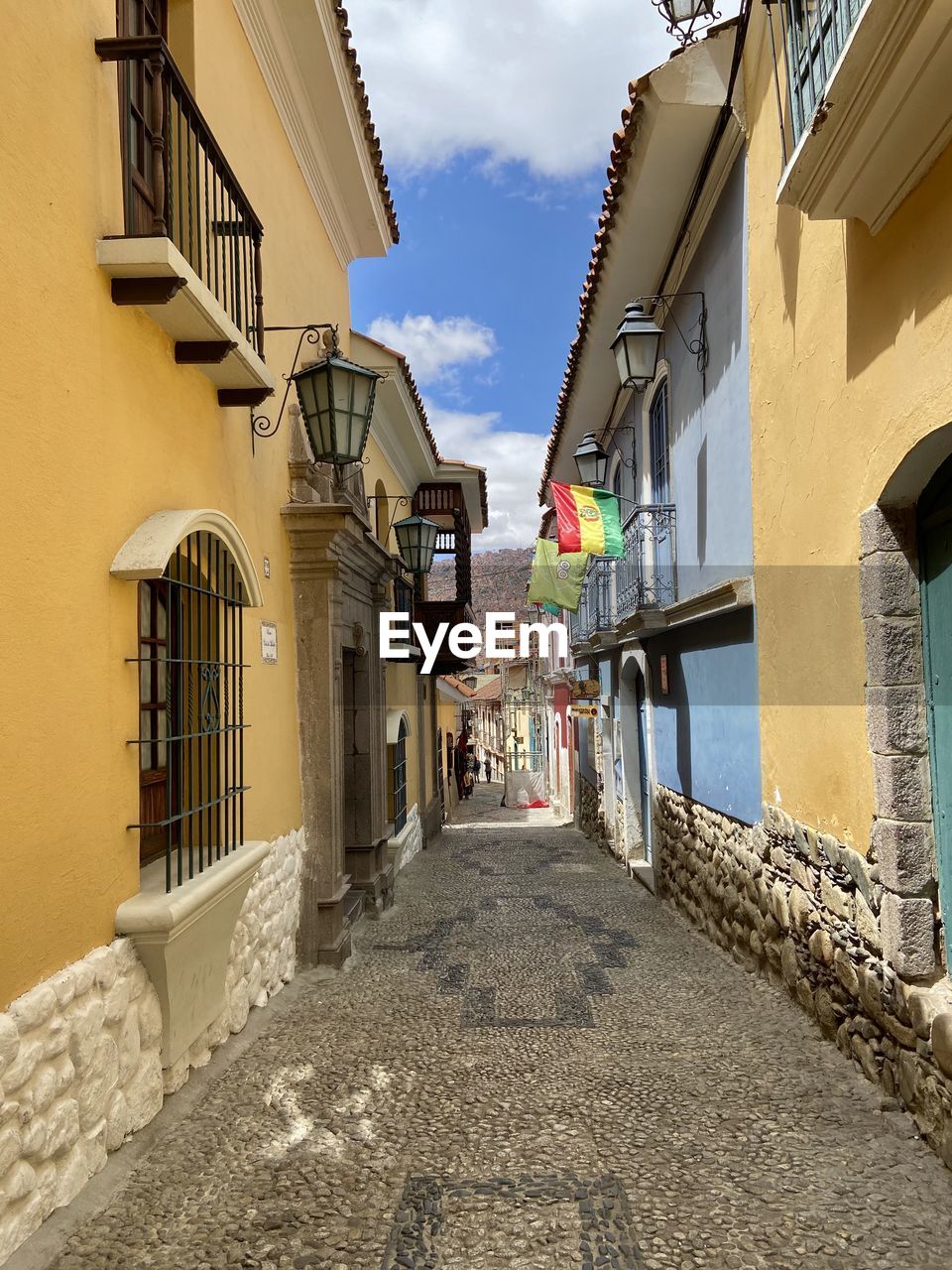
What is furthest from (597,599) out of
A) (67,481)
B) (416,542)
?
(67,481)

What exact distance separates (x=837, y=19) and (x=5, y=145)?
3.05 meters

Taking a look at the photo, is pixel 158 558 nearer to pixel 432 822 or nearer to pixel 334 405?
pixel 334 405

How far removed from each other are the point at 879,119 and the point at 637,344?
13.9ft

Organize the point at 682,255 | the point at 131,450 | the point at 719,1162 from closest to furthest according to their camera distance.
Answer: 1. the point at 719,1162
2. the point at 131,450
3. the point at 682,255

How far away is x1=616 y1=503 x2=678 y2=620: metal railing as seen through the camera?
8508mm

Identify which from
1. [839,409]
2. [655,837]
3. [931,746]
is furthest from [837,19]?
[655,837]

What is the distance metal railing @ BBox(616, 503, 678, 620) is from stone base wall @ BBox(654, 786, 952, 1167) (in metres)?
2.45

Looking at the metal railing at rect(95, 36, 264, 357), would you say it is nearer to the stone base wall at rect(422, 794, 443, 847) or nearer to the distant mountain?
the stone base wall at rect(422, 794, 443, 847)

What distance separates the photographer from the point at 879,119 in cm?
301

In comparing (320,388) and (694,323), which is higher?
(694,323)

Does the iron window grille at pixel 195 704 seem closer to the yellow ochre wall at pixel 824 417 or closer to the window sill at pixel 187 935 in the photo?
the window sill at pixel 187 935

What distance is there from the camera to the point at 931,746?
3525mm

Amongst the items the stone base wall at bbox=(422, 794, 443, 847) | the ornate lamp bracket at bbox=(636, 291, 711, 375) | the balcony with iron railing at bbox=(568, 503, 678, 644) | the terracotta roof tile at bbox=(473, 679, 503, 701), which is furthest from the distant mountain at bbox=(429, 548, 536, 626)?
the ornate lamp bracket at bbox=(636, 291, 711, 375)

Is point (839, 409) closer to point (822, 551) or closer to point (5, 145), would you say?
point (822, 551)
